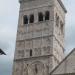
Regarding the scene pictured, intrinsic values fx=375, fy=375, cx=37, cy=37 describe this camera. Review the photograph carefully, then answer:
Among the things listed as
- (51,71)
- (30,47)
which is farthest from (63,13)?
(51,71)

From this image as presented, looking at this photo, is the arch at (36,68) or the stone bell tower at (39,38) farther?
the stone bell tower at (39,38)

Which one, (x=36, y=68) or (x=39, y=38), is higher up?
(x=39, y=38)

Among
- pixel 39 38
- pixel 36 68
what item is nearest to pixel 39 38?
pixel 39 38

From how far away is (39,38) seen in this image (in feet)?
113

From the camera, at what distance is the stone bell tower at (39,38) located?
33062mm

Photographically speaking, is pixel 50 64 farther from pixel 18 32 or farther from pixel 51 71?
pixel 18 32

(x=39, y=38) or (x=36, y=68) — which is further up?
(x=39, y=38)

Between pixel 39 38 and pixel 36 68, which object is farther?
pixel 39 38

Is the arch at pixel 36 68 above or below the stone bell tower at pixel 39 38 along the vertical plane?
below

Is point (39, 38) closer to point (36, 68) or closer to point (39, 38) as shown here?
point (39, 38)

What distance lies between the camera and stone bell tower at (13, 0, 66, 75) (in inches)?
1302

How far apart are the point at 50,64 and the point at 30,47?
2906mm

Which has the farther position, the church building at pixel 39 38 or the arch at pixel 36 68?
the church building at pixel 39 38

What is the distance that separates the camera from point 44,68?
32531mm
